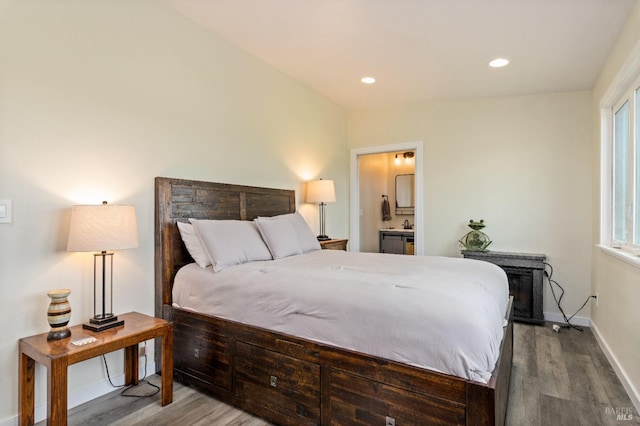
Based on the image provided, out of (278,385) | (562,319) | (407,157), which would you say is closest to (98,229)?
(278,385)

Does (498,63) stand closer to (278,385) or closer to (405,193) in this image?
(278,385)

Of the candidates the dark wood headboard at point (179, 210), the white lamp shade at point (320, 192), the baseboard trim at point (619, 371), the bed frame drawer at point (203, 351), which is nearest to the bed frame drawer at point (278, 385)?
the bed frame drawer at point (203, 351)

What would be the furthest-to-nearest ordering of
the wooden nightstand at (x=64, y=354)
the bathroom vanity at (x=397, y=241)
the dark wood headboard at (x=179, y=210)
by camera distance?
1. the bathroom vanity at (x=397, y=241)
2. the dark wood headboard at (x=179, y=210)
3. the wooden nightstand at (x=64, y=354)

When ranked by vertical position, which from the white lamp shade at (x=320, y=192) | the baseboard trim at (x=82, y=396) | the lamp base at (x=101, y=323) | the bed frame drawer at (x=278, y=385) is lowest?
the baseboard trim at (x=82, y=396)

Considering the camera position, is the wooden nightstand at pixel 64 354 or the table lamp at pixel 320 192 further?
the table lamp at pixel 320 192

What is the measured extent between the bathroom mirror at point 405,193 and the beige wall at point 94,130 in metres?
4.17

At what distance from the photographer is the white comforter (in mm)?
1450

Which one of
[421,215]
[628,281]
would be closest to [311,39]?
[421,215]

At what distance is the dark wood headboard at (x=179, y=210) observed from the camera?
2.55 meters

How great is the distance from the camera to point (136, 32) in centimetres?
249

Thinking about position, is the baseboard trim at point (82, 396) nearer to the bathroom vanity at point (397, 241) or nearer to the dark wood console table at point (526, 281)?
the dark wood console table at point (526, 281)

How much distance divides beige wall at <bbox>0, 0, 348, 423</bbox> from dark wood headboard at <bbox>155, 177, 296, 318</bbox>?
0.07 meters

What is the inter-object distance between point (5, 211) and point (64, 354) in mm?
842

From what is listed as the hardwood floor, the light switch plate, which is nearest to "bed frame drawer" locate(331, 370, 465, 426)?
the hardwood floor
